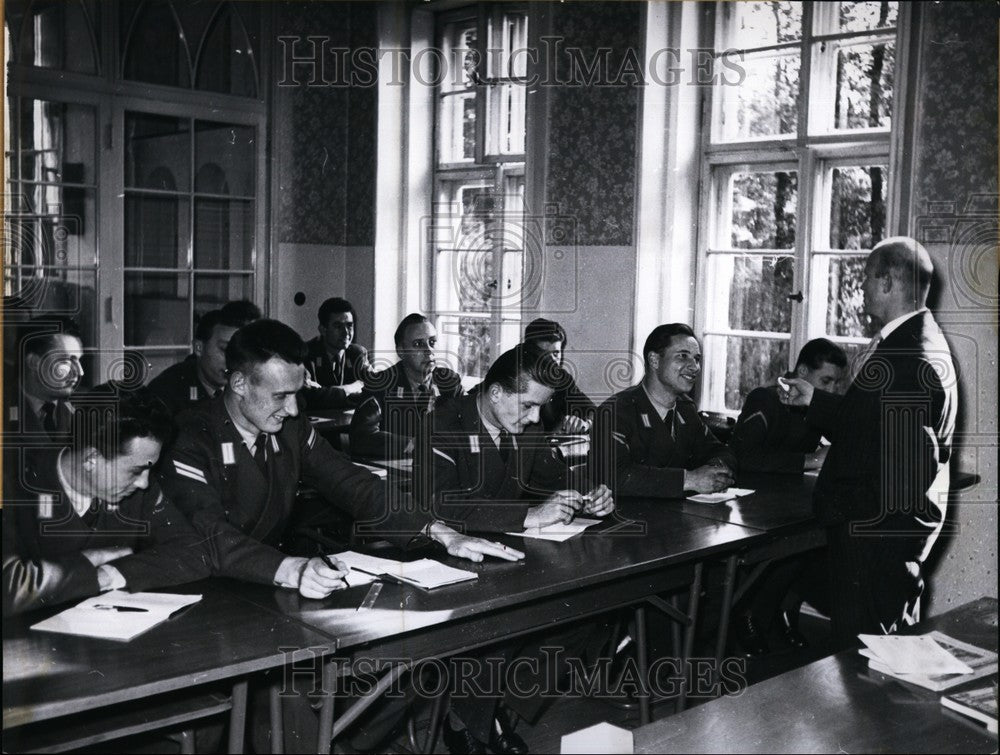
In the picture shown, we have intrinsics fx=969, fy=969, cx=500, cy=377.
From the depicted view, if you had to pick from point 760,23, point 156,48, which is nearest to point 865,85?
point 760,23

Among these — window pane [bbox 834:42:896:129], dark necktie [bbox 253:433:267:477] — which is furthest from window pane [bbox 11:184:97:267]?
window pane [bbox 834:42:896:129]

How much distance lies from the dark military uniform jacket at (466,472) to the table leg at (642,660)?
462 millimetres

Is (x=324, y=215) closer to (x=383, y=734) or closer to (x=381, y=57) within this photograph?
(x=381, y=57)

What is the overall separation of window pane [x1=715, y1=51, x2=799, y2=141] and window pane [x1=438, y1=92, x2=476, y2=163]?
1544 millimetres

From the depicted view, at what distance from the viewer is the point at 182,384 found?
398 centimetres

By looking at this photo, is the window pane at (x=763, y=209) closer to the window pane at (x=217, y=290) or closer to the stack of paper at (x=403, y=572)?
Result: the stack of paper at (x=403, y=572)

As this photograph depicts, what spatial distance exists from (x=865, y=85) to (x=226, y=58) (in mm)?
3730

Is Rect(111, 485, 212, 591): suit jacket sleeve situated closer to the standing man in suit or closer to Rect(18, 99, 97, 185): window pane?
the standing man in suit

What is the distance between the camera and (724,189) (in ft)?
16.0

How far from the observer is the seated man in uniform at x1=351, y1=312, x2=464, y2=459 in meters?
4.02

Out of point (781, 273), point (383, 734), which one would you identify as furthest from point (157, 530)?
point (781, 273)

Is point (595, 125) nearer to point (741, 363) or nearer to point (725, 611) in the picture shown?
point (741, 363)

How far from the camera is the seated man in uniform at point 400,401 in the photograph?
13.2 feet

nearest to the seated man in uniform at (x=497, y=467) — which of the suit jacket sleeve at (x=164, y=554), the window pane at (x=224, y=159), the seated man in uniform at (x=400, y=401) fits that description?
the suit jacket sleeve at (x=164, y=554)
